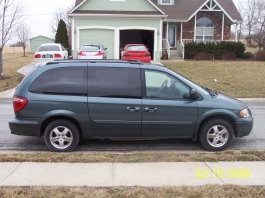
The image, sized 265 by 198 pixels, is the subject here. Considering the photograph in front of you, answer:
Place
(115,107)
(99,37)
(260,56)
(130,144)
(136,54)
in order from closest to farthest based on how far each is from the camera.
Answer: (115,107) → (130,144) → (136,54) → (99,37) → (260,56)

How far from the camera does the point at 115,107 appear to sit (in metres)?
5.89

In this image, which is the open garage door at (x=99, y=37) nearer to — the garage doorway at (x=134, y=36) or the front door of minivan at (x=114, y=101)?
the garage doorway at (x=134, y=36)

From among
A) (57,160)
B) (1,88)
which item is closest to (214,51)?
(1,88)

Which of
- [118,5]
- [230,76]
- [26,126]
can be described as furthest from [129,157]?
[118,5]

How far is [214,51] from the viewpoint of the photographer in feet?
82.6

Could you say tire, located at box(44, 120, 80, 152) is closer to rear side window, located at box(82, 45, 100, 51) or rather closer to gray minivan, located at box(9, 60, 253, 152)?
gray minivan, located at box(9, 60, 253, 152)

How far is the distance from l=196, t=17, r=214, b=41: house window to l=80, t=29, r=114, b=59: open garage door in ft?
32.4

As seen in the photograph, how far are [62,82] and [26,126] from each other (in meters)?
1.08

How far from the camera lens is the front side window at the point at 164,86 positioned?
19.8ft

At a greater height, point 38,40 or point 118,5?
point 38,40

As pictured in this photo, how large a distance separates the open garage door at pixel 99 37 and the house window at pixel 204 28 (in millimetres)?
9879

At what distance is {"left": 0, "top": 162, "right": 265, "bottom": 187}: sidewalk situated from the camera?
14.3ft

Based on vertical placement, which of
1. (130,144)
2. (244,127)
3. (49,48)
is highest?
(49,48)

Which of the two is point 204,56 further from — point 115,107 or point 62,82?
point 62,82
